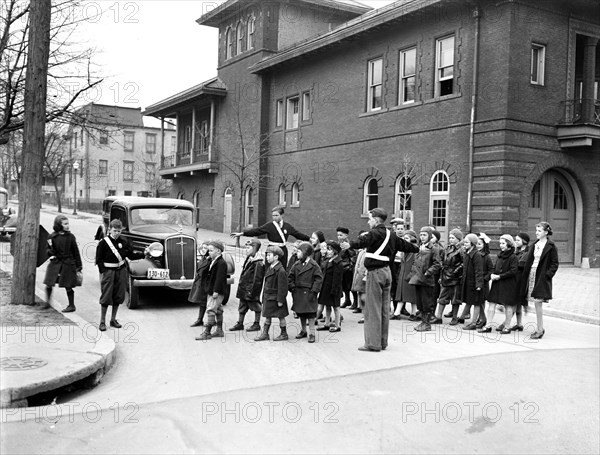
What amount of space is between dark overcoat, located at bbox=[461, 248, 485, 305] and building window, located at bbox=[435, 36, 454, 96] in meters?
12.7

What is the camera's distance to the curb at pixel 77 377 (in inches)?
248

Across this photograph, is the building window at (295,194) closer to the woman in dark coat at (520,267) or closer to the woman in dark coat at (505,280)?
the woman in dark coat at (520,267)

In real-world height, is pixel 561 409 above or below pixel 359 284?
below

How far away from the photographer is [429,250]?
10.9 meters

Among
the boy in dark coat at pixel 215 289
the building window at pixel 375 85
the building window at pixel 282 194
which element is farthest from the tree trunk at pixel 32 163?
the building window at pixel 282 194

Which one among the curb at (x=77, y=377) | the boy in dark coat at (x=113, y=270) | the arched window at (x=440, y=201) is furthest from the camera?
the arched window at (x=440, y=201)

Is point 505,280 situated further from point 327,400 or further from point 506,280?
point 327,400

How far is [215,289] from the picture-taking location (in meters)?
9.49

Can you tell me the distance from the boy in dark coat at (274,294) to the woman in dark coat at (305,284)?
0.58ft

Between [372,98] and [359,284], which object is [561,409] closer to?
[359,284]

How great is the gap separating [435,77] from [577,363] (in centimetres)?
1596

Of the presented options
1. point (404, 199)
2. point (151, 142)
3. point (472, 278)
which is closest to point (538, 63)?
point (404, 199)

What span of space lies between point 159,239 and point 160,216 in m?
1.43

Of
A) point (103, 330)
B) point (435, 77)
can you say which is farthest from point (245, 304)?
point (435, 77)
